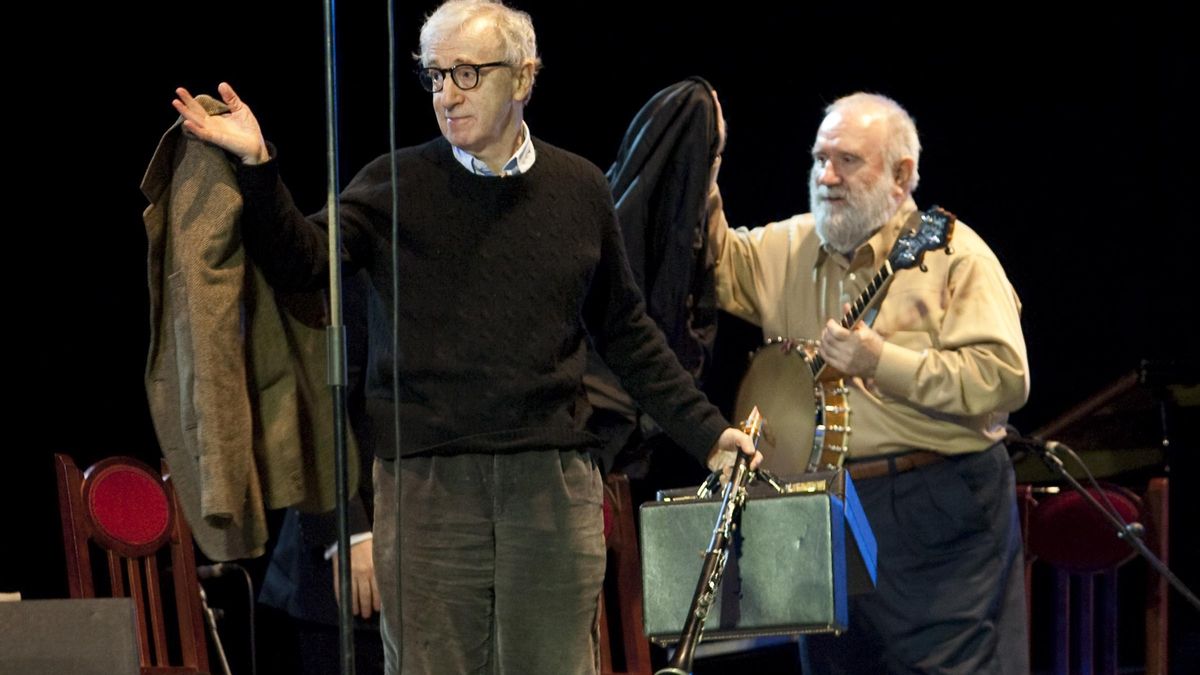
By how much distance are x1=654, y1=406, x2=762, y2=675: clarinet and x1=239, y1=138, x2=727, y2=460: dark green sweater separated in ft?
0.94

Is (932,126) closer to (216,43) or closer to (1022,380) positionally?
(1022,380)

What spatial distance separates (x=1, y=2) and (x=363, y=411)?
2177 millimetres

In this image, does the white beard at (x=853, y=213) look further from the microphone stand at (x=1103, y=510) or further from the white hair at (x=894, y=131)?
the microphone stand at (x=1103, y=510)

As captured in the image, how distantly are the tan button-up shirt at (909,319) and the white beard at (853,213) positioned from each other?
4 centimetres

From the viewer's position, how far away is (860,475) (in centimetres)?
387

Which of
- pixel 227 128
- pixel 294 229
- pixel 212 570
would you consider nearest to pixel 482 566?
pixel 294 229

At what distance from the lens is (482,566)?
2.73 m

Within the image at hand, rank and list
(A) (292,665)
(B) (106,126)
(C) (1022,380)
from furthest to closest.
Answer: (A) (292,665) → (B) (106,126) → (C) (1022,380)

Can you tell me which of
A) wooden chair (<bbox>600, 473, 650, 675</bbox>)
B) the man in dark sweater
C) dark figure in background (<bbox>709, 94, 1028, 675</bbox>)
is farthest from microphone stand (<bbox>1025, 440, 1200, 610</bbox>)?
the man in dark sweater

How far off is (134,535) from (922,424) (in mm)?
2022

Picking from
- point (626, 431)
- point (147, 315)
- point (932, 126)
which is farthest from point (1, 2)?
point (932, 126)

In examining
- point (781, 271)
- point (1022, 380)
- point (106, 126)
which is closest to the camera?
point (1022, 380)

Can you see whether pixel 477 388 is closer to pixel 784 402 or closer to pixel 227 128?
pixel 227 128

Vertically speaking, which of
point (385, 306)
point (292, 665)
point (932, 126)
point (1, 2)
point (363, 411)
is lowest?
point (292, 665)
